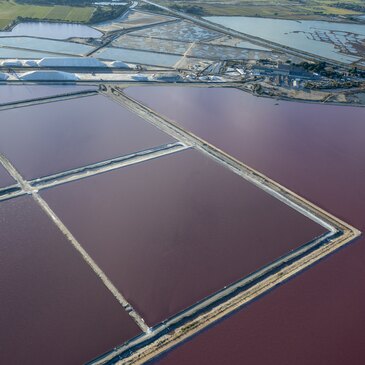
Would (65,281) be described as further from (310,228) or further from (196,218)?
(310,228)

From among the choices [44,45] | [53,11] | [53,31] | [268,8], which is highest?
[268,8]

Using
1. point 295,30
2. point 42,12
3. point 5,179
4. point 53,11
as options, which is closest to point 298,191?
point 5,179

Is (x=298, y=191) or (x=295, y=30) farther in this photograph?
(x=295, y=30)

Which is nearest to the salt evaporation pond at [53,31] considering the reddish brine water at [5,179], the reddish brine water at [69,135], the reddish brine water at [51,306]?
the reddish brine water at [69,135]

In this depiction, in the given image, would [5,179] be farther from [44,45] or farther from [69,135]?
[44,45]

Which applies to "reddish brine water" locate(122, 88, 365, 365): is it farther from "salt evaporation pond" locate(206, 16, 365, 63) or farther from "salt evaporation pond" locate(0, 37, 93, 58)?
"salt evaporation pond" locate(206, 16, 365, 63)

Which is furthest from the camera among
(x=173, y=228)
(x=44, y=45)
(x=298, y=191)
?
(x=44, y=45)

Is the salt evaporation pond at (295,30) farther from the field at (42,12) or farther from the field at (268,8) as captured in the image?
the field at (42,12)

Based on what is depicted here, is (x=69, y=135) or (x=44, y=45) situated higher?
(x=44, y=45)

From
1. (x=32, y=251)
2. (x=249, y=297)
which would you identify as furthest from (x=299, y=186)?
(x=32, y=251)
